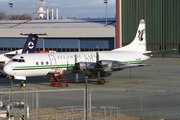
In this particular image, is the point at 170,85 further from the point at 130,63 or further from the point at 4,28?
the point at 4,28

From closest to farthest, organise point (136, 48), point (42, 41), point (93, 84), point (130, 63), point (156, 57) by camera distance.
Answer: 1. point (93, 84)
2. point (130, 63)
3. point (136, 48)
4. point (156, 57)
5. point (42, 41)

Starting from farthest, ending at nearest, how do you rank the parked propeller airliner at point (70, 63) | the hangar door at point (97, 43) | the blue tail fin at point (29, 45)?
the hangar door at point (97, 43)
the blue tail fin at point (29, 45)
the parked propeller airliner at point (70, 63)

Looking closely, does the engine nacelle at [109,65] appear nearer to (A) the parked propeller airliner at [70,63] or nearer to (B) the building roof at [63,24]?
(A) the parked propeller airliner at [70,63]

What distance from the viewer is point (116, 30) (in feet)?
222

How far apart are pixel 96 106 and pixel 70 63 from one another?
1514 centimetres

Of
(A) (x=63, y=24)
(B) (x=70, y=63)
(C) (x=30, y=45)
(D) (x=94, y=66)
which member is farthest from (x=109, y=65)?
(A) (x=63, y=24)

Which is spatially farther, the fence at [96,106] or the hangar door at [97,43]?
the hangar door at [97,43]

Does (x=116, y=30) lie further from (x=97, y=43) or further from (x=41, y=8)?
(x=41, y=8)

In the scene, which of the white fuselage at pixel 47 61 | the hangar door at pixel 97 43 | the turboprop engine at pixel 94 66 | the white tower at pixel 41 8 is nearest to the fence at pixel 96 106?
the white fuselage at pixel 47 61

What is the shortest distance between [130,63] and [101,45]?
3721cm

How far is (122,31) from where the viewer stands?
225 feet

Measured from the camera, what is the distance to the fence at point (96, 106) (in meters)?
14.4

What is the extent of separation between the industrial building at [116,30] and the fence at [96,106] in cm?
4291

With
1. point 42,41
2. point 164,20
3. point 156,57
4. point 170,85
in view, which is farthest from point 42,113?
point 42,41
